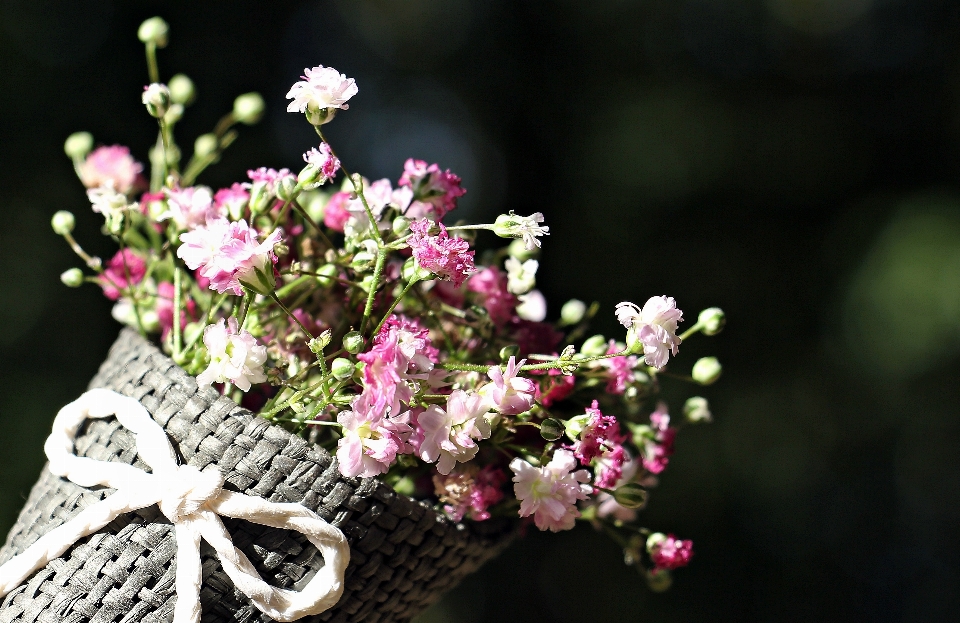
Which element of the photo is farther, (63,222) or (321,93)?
(63,222)

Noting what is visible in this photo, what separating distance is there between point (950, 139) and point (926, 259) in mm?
342

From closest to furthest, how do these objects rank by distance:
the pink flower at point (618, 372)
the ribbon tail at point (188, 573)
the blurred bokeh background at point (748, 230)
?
the ribbon tail at point (188, 573) → the pink flower at point (618, 372) → the blurred bokeh background at point (748, 230)

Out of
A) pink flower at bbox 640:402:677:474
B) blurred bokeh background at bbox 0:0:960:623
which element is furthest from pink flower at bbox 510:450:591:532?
blurred bokeh background at bbox 0:0:960:623

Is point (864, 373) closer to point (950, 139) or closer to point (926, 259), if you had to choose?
point (926, 259)

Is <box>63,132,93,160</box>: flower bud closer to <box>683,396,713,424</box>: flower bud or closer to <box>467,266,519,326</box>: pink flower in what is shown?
<box>467,266,519,326</box>: pink flower

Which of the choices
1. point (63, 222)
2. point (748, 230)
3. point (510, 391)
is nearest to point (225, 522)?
point (510, 391)

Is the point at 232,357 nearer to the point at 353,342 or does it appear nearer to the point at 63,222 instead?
the point at 353,342

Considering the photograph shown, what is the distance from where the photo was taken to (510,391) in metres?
0.31

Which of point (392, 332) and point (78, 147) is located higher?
point (78, 147)

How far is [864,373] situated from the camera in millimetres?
1604

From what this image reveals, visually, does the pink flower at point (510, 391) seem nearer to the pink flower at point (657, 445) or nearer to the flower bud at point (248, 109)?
the pink flower at point (657, 445)

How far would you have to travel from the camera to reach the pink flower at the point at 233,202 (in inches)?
14.6

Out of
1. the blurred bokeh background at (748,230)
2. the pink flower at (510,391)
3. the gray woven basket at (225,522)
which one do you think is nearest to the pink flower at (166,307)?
the gray woven basket at (225,522)

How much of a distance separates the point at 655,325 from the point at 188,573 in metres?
0.20
